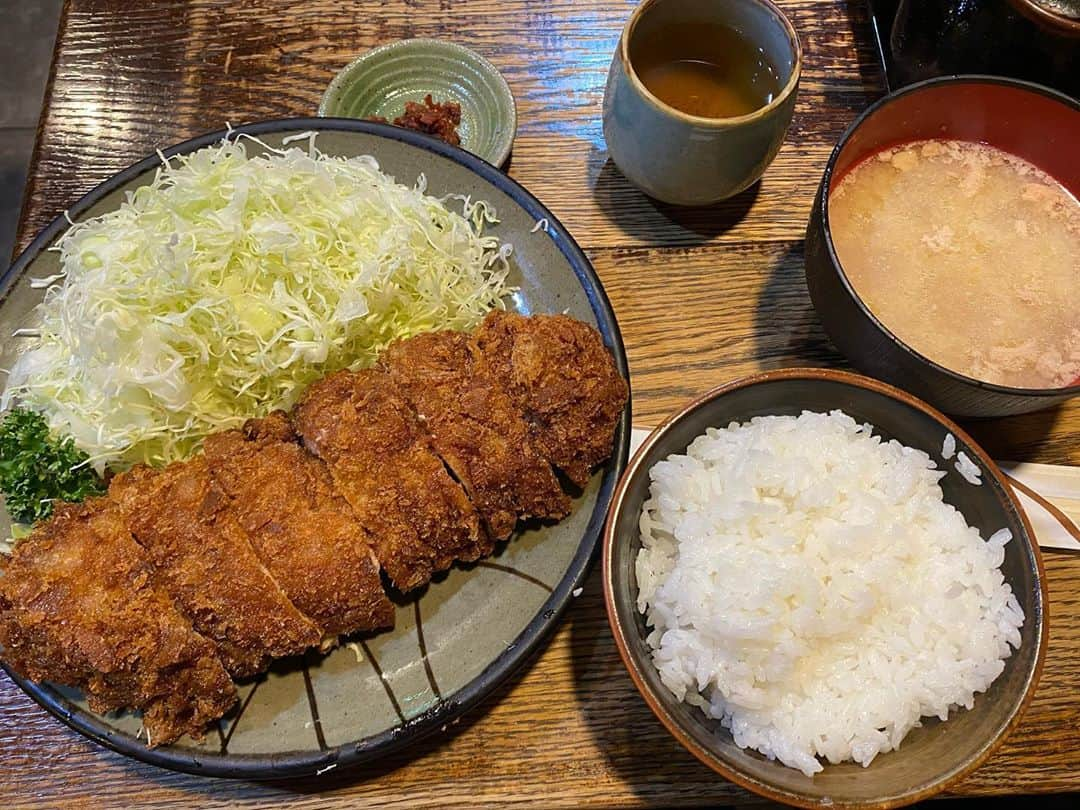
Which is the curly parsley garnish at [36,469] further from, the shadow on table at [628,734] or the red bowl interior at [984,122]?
the red bowl interior at [984,122]

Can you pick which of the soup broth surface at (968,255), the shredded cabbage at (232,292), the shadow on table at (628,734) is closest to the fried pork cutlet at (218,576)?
the shredded cabbage at (232,292)

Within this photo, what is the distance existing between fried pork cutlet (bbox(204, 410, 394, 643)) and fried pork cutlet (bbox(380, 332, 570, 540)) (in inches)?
9.9

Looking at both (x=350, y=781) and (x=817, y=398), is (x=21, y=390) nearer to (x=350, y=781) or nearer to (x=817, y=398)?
(x=350, y=781)

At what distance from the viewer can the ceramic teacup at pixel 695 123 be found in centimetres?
202

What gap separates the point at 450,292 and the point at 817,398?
98 cm

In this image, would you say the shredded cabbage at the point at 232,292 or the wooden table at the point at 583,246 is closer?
the wooden table at the point at 583,246

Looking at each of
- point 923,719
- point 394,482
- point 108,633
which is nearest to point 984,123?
point 923,719

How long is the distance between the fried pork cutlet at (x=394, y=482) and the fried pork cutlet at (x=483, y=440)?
3 centimetres

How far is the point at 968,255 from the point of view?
1.95 m

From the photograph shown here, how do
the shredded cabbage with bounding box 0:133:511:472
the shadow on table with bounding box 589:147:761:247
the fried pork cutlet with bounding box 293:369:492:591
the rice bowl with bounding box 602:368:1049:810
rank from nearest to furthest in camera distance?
1. the rice bowl with bounding box 602:368:1049:810
2. the fried pork cutlet with bounding box 293:369:492:591
3. the shredded cabbage with bounding box 0:133:511:472
4. the shadow on table with bounding box 589:147:761:247

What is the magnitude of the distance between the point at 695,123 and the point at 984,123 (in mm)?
736

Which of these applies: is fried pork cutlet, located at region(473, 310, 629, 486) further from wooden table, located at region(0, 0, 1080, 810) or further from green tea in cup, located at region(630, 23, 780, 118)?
green tea in cup, located at region(630, 23, 780, 118)

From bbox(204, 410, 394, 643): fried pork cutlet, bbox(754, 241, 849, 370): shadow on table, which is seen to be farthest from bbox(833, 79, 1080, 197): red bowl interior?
bbox(204, 410, 394, 643): fried pork cutlet

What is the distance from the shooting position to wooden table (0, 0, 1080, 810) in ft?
5.75
